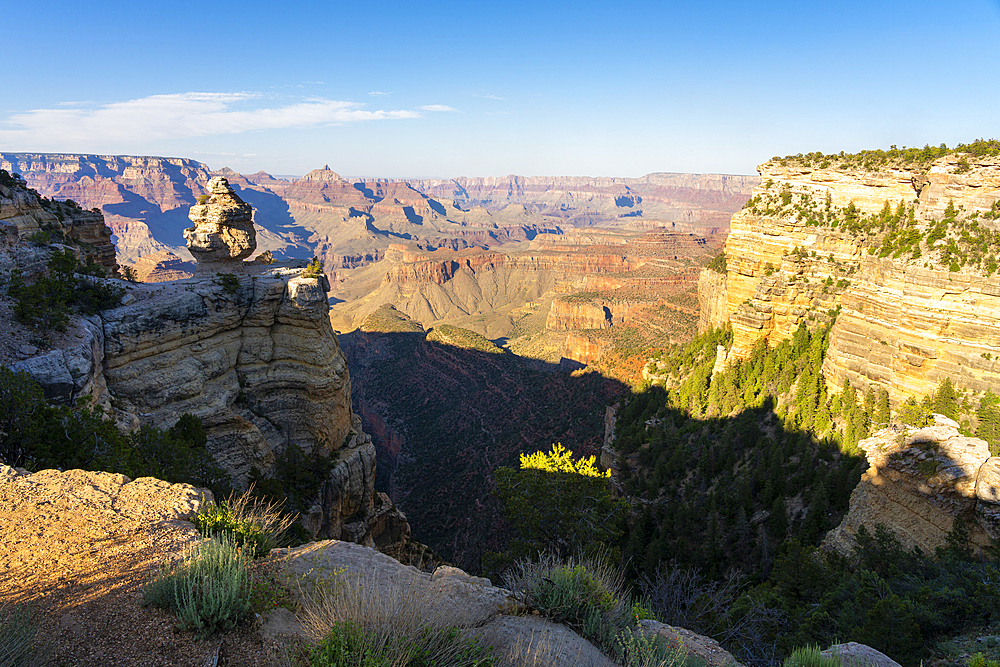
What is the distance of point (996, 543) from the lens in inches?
468

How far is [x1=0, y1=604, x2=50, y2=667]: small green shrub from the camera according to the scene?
492 cm

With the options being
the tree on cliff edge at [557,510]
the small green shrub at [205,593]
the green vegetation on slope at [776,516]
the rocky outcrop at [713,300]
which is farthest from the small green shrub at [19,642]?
the rocky outcrop at [713,300]

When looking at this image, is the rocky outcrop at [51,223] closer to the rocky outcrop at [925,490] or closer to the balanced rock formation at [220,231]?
the balanced rock formation at [220,231]

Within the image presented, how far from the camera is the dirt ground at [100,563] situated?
5.89 metres

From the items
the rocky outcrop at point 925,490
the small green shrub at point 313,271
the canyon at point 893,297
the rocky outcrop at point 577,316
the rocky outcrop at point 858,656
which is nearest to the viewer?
the rocky outcrop at point 858,656

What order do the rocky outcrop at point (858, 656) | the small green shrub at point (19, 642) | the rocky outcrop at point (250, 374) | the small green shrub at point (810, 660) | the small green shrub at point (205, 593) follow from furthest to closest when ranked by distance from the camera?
the rocky outcrop at point (250, 374)
the rocky outcrop at point (858, 656)
the small green shrub at point (810, 660)
the small green shrub at point (205, 593)
the small green shrub at point (19, 642)

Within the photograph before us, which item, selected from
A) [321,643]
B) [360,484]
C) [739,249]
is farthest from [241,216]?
[739,249]

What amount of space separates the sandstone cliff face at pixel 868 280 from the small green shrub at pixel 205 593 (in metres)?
22.7

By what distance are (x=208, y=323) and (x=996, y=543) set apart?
94.9 ft

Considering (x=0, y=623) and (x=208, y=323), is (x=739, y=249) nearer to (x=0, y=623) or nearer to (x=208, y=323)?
(x=208, y=323)

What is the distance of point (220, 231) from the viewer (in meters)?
26.7

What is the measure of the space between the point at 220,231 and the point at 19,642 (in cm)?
2566

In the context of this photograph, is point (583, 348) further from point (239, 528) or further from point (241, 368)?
point (239, 528)

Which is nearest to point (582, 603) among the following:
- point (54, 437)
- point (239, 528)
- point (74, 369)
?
Answer: point (239, 528)
